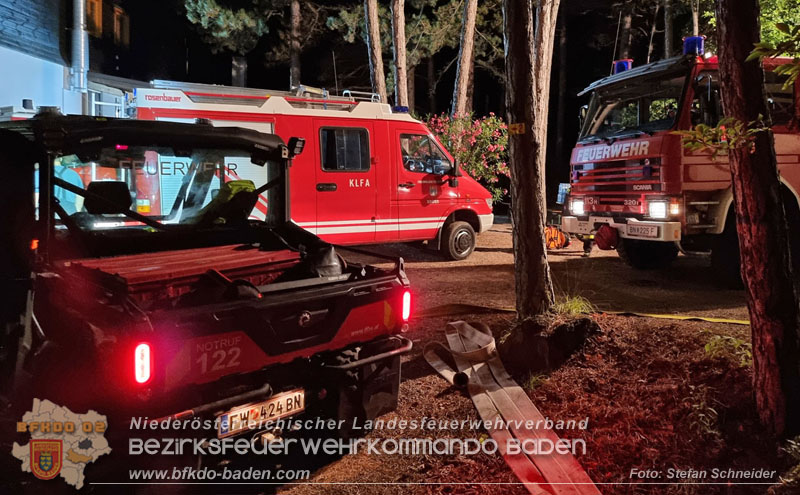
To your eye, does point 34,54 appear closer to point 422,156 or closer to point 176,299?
point 422,156

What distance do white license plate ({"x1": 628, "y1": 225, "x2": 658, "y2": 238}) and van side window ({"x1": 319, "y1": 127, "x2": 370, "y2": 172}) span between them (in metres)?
4.27

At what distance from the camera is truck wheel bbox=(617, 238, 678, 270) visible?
9953mm

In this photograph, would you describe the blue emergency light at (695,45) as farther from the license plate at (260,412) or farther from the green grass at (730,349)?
the license plate at (260,412)

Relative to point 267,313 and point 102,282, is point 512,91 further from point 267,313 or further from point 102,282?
point 102,282

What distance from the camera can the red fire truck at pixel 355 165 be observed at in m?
9.04

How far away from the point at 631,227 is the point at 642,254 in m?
2.15

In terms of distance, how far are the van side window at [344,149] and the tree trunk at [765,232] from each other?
7.04m

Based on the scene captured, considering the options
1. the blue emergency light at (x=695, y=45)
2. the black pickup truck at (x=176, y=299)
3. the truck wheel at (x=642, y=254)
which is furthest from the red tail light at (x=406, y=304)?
the truck wheel at (x=642, y=254)

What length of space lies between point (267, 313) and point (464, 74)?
14786 mm

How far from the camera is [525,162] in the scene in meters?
5.35

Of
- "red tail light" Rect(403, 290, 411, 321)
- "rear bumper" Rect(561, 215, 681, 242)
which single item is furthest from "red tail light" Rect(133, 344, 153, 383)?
"rear bumper" Rect(561, 215, 681, 242)

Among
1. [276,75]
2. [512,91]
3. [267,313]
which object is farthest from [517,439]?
[276,75]

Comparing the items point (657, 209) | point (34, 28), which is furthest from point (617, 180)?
point (34, 28)

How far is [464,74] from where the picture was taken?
16.7 m
